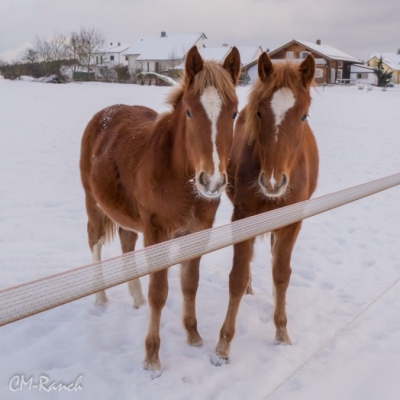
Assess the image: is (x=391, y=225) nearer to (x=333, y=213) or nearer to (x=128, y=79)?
(x=333, y=213)

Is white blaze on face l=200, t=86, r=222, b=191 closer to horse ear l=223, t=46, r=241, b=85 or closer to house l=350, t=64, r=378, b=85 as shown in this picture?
horse ear l=223, t=46, r=241, b=85

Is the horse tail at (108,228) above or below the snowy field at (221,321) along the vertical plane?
above

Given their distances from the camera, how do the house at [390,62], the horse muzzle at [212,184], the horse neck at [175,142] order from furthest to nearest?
the house at [390,62]
the horse neck at [175,142]
the horse muzzle at [212,184]

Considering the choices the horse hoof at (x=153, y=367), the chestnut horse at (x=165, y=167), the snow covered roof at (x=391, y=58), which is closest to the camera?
the chestnut horse at (x=165, y=167)

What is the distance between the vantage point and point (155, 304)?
3.11 meters

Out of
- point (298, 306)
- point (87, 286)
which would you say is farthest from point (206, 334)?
point (87, 286)

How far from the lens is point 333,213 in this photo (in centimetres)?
679

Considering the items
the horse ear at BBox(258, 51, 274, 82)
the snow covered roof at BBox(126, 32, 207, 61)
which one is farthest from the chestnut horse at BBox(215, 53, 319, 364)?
the snow covered roof at BBox(126, 32, 207, 61)

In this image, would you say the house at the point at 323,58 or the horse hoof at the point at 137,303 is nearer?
the horse hoof at the point at 137,303

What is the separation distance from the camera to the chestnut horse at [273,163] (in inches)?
109

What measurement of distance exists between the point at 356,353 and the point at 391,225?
356 cm

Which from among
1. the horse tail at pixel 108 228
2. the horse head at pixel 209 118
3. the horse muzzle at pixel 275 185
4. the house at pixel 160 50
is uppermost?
the house at pixel 160 50

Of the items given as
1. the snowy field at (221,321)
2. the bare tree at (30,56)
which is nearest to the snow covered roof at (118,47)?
the bare tree at (30,56)

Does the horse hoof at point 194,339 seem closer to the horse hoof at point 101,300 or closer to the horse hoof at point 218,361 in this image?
the horse hoof at point 218,361
